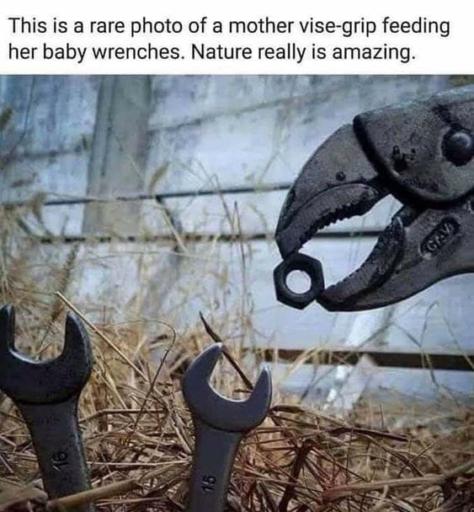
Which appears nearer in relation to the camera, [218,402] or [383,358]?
[218,402]

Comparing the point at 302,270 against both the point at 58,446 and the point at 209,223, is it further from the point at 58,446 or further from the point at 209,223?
the point at 209,223

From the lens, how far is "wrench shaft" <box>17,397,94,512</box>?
0.46 m

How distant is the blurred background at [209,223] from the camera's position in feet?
3.15

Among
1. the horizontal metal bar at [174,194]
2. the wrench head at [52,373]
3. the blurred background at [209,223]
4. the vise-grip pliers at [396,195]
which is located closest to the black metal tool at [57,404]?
the wrench head at [52,373]

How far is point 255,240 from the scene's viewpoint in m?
1.06

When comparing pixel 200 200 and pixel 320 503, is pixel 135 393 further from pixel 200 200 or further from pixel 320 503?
pixel 200 200

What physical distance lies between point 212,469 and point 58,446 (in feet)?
0.25

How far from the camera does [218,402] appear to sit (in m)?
0.45

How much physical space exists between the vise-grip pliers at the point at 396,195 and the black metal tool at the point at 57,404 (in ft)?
0.34

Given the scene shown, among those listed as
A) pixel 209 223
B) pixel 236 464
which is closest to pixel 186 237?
pixel 209 223

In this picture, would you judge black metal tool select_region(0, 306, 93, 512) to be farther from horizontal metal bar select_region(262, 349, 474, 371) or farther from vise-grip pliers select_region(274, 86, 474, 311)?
horizontal metal bar select_region(262, 349, 474, 371)
